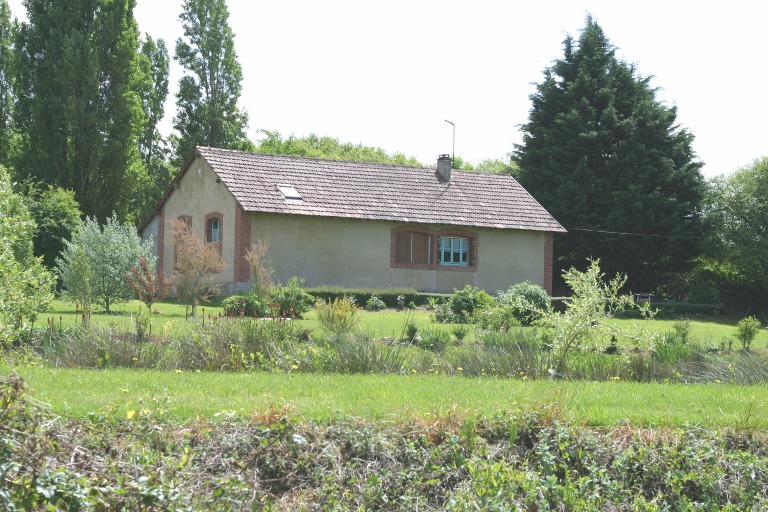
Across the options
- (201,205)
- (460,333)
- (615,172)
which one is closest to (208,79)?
(201,205)

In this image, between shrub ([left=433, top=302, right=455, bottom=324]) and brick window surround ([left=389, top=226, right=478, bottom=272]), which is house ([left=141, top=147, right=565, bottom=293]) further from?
shrub ([left=433, top=302, right=455, bottom=324])

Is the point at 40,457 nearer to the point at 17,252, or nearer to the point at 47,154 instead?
the point at 17,252

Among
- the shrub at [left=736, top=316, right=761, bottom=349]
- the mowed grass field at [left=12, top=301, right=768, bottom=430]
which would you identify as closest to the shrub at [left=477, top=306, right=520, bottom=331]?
the shrub at [left=736, top=316, right=761, bottom=349]

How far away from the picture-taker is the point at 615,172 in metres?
39.4

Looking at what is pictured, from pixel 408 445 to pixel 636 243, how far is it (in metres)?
32.8

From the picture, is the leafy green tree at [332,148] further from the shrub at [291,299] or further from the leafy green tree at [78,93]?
the shrub at [291,299]

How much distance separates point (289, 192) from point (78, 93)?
11275 millimetres

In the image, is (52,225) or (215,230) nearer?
(52,225)

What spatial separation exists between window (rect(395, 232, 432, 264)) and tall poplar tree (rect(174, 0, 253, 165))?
17095 millimetres

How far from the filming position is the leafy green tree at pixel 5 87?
127 ft

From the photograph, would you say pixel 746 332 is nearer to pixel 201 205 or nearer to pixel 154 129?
pixel 201 205

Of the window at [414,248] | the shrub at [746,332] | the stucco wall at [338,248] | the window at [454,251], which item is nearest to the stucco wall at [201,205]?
the stucco wall at [338,248]

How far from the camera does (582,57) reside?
137ft

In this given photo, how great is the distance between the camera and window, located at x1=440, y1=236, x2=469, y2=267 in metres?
32.5
